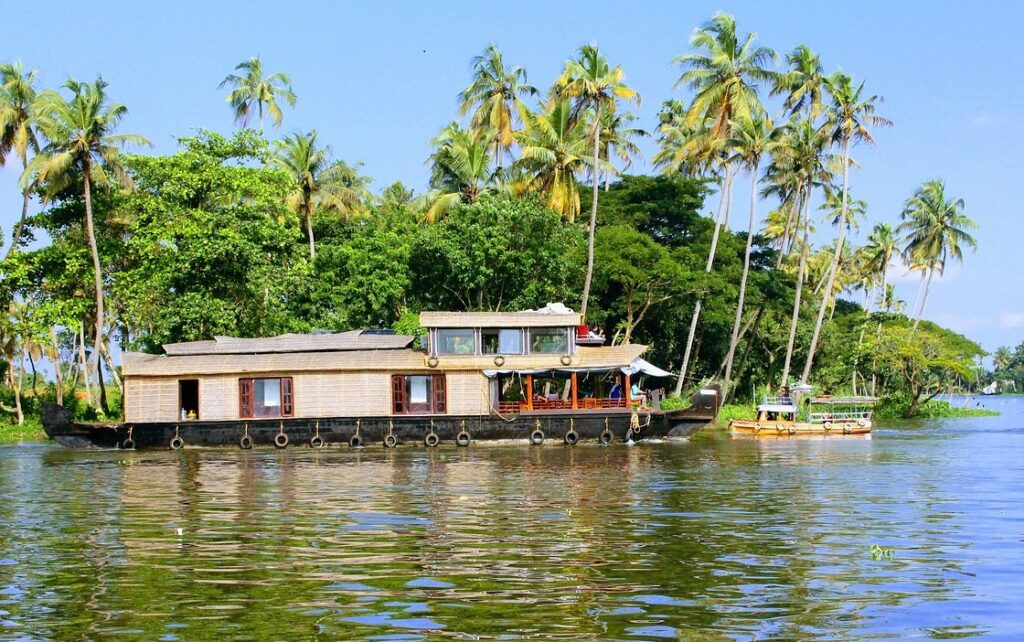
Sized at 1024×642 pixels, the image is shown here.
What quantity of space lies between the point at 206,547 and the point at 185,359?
18680 millimetres

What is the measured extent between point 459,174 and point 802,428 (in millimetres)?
15665

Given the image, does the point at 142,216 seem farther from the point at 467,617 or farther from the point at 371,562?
the point at 467,617

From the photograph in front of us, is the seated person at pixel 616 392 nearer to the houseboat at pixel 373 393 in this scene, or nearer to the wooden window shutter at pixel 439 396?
the houseboat at pixel 373 393

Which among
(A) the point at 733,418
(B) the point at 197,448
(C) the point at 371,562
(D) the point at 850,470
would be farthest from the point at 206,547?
(A) the point at 733,418

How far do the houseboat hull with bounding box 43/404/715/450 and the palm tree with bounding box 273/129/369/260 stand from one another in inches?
581

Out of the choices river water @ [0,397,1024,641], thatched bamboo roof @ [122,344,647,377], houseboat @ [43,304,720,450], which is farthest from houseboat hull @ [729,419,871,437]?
river water @ [0,397,1024,641]

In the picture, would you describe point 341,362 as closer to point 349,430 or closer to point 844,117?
point 349,430

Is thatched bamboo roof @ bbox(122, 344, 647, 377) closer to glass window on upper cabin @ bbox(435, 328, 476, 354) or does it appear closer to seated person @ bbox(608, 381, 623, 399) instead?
glass window on upper cabin @ bbox(435, 328, 476, 354)

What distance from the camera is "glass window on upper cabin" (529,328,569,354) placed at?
99.0 ft

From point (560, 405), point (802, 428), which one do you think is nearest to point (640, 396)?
point (560, 405)

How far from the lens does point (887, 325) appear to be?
191 ft

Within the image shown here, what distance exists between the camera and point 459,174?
137 feet

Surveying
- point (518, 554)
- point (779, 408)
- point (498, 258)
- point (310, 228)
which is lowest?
point (518, 554)

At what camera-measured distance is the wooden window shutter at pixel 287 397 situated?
97.0 feet
